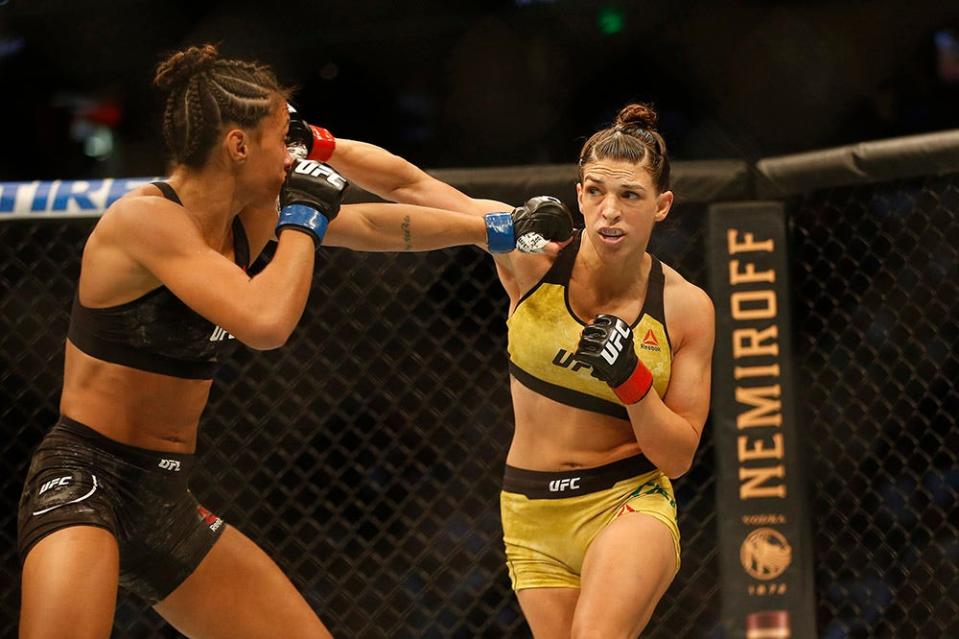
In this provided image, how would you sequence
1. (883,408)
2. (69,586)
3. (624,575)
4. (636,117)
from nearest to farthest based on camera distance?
(69,586) < (624,575) < (636,117) < (883,408)

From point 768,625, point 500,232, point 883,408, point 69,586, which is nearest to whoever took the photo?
point 69,586

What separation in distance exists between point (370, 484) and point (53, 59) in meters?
1.94

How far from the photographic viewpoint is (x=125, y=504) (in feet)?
6.86

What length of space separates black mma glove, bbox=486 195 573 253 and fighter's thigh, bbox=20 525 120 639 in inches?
34.6

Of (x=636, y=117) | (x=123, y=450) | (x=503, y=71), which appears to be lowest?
(x=123, y=450)

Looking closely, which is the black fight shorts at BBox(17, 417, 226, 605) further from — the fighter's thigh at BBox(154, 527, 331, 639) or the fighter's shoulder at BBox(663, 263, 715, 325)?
the fighter's shoulder at BBox(663, 263, 715, 325)

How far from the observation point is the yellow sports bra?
2340mm

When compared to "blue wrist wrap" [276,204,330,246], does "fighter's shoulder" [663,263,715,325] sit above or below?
above

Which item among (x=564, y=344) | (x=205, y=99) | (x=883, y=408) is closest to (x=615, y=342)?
(x=564, y=344)

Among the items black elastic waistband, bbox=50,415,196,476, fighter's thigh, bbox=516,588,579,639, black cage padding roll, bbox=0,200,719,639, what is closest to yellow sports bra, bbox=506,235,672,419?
fighter's thigh, bbox=516,588,579,639

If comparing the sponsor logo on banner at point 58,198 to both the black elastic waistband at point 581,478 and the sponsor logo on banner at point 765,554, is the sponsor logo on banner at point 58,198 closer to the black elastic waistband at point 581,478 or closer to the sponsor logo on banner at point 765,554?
the black elastic waistband at point 581,478

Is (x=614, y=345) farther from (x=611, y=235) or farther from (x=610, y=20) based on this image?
(x=610, y=20)

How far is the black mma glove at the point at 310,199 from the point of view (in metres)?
1.97

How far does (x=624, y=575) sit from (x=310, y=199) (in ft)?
2.82
